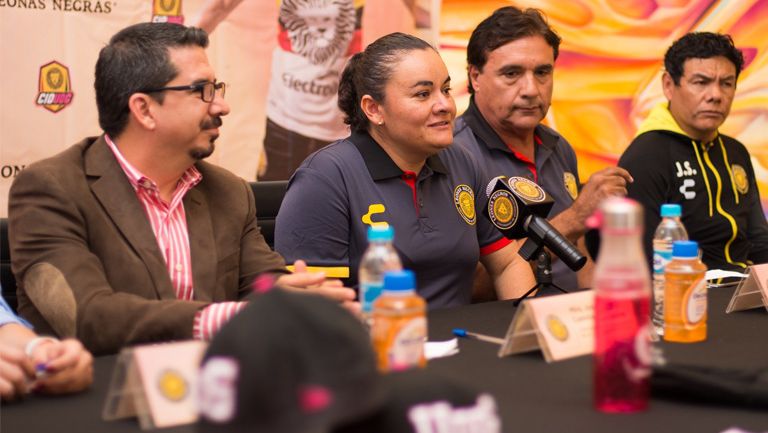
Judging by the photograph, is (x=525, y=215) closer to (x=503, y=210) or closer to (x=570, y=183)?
(x=503, y=210)

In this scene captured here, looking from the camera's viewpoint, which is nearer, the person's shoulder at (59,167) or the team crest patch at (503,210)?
the person's shoulder at (59,167)

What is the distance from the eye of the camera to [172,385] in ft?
4.00

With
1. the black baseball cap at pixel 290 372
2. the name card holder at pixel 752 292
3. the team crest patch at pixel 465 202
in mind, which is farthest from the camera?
the team crest patch at pixel 465 202

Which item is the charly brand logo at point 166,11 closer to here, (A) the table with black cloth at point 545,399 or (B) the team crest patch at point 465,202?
(B) the team crest patch at point 465,202

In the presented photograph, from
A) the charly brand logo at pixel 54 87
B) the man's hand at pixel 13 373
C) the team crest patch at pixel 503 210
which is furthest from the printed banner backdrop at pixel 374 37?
the man's hand at pixel 13 373

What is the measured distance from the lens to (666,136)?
11.5 ft

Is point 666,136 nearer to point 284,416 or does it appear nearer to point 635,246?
point 635,246

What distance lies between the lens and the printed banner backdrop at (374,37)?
3033mm

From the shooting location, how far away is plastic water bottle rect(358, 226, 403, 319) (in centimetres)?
154

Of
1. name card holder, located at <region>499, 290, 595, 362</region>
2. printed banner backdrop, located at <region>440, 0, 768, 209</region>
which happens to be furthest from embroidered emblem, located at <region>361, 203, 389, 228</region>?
printed banner backdrop, located at <region>440, 0, 768, 209</region>

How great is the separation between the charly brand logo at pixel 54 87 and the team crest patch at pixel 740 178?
249 centimetres

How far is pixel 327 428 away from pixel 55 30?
8.88ft

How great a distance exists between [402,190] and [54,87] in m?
1.35

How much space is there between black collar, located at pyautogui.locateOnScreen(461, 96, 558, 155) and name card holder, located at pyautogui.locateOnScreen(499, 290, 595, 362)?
1518 mm
